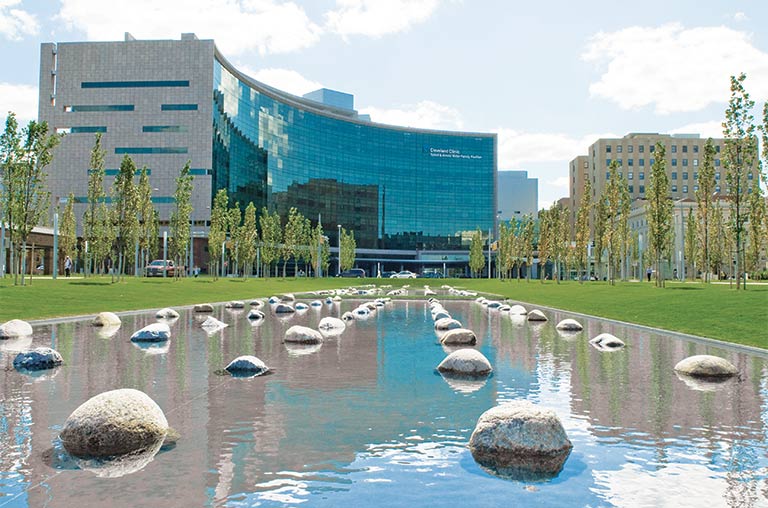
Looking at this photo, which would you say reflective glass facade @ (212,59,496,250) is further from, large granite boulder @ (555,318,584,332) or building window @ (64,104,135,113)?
large granite boulder @ (555,318,584,332)

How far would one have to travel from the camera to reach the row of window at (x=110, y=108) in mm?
108500

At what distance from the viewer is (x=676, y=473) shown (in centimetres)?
593

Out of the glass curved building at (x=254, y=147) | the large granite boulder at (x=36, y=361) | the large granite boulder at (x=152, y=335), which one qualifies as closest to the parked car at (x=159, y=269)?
the glass curved building at (x=254, y=147)

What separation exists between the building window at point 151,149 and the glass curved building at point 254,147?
0.57ft

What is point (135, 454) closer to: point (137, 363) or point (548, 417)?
point (548, 417)

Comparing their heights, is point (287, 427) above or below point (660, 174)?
below

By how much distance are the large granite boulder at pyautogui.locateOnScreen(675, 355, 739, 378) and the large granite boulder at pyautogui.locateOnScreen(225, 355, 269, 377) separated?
317 inches

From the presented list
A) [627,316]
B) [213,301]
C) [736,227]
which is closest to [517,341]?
[627,316]

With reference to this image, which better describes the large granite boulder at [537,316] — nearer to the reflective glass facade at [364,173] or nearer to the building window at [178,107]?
the building window at [178,107]

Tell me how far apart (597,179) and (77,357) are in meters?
154

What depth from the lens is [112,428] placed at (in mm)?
6789

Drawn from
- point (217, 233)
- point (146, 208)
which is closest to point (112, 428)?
point (146, 208)

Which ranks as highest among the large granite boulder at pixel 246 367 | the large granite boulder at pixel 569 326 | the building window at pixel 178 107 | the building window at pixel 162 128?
the building window at pixel 178 107

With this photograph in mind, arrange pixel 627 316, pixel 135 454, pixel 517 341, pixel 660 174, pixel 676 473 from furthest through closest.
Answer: pixel 660 174 < pixel 627 316 < pixel 517 341 < pixel 135 454 < pixel 676 473
